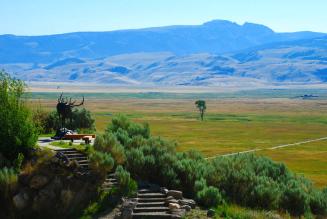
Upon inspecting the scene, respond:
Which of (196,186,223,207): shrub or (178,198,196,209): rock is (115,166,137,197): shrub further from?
(196,186,223,207): shrub

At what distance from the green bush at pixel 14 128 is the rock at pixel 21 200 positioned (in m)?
4.56

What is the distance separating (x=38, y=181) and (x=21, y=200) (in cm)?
169

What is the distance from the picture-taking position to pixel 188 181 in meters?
41.8

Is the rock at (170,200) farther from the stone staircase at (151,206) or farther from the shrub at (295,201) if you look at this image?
the shrub at (295,201)

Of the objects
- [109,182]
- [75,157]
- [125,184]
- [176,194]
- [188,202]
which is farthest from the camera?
[75,157]

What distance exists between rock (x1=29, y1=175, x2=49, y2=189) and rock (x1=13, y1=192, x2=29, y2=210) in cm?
79

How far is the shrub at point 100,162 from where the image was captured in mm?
39125

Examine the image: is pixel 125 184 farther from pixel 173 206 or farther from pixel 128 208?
pixel 173 206

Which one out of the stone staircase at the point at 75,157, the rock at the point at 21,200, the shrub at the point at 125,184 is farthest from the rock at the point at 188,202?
the rock at the point at 21,200

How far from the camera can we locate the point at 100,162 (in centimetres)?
3906

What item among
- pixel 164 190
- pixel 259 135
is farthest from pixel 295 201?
pixel 259 135

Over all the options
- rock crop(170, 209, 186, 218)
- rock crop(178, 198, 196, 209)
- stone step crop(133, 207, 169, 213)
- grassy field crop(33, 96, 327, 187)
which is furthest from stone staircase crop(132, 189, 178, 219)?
grassy field crop(33, 96, 327, 187)

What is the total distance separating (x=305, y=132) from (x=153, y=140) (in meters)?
101

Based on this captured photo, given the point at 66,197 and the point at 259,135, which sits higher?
the point at 66,197
